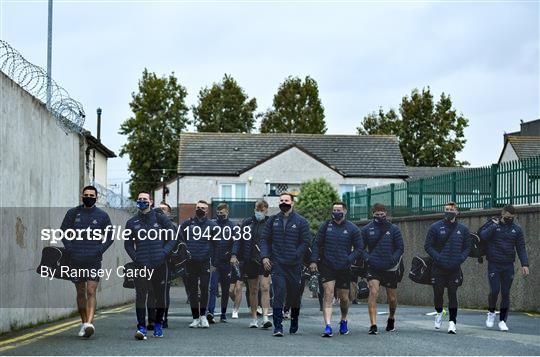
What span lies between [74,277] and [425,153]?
7357 cm

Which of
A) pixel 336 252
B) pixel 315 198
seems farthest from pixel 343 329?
pixel 315 198

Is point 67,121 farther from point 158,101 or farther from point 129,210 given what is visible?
point 158,101

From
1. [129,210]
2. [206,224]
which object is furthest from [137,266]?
[129,210]

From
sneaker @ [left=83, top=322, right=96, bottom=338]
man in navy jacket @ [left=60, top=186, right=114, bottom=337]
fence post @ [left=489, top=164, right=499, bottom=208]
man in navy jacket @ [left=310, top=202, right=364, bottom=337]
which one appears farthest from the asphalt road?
fence post @ [left=489, top=164, right=499, bottom=208]

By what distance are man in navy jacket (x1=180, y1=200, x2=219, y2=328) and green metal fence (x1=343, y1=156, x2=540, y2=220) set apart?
25.9 feet

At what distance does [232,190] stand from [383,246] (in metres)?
53.0

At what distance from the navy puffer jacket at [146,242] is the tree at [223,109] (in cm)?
7459

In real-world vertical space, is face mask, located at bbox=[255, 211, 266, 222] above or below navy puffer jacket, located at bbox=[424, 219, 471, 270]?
above

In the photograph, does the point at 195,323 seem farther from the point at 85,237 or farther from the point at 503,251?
the point at 503,251


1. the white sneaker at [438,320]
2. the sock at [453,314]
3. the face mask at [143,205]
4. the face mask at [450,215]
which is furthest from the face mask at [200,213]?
the sock at [453,314]

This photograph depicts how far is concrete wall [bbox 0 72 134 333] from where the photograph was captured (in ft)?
49.3

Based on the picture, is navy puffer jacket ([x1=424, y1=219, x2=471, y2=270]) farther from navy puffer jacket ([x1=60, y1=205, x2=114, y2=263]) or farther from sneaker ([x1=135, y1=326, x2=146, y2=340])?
navy puffer jacket ([x1=60, y1=205, x2=114, y2=263])

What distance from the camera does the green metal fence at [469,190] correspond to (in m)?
22.2

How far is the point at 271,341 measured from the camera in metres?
13.8
